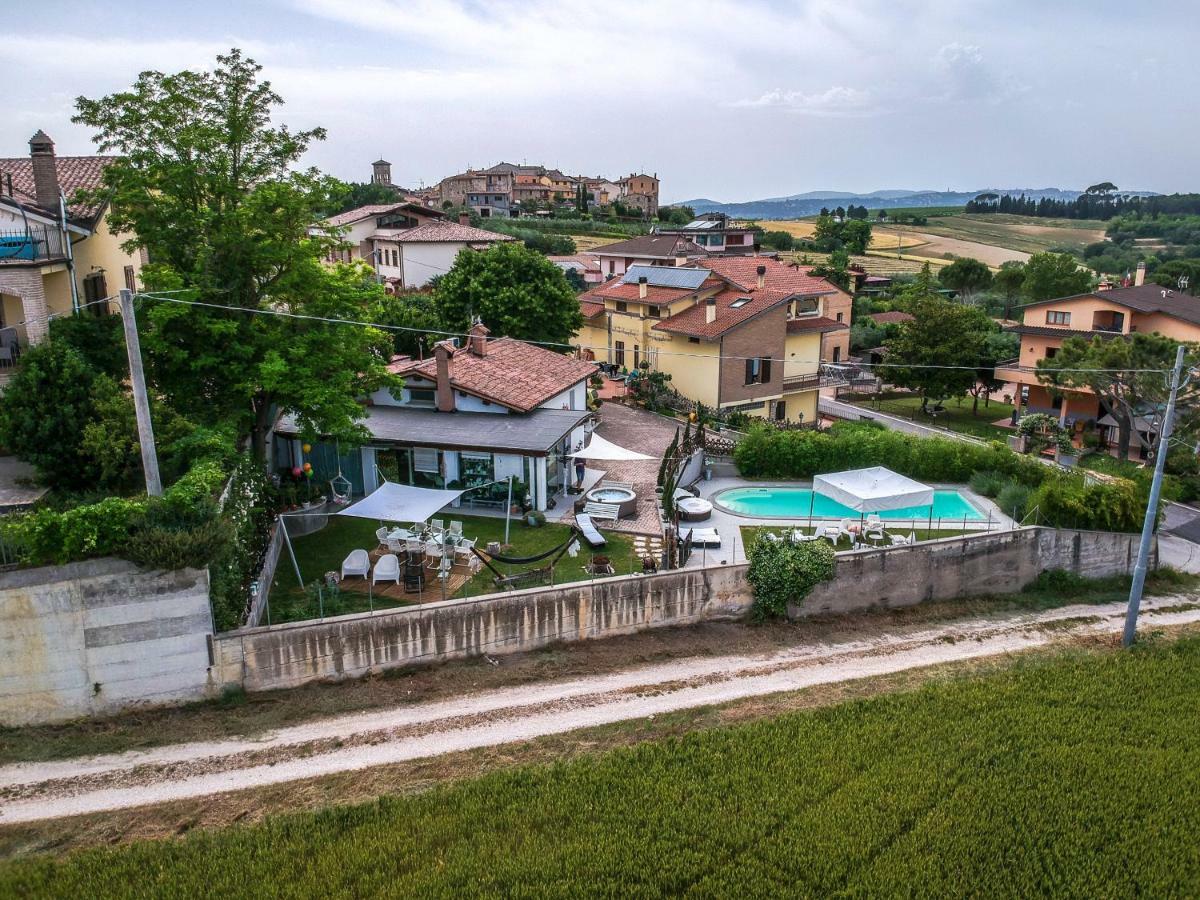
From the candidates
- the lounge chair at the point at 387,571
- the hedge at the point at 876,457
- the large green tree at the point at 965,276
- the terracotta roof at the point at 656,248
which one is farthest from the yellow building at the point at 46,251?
the large green tree at the point at 965,276

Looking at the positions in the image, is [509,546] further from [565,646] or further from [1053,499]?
[1053,499]

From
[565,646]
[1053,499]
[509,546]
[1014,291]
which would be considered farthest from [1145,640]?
[1014,291]

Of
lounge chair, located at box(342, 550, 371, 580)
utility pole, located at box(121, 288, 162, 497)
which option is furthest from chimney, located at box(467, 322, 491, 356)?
utility pole, located at box(121, 288, 162, 497)

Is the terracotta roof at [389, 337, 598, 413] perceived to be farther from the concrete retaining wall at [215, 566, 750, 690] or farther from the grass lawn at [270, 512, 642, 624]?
the concrete retaining wall at [215, 566, 750, 690]

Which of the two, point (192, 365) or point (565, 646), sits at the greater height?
point (192, 365)

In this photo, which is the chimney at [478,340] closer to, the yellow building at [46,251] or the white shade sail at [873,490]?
the yellow building at [46,251]

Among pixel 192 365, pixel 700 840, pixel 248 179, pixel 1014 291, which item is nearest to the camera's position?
→ pixel 700 840
